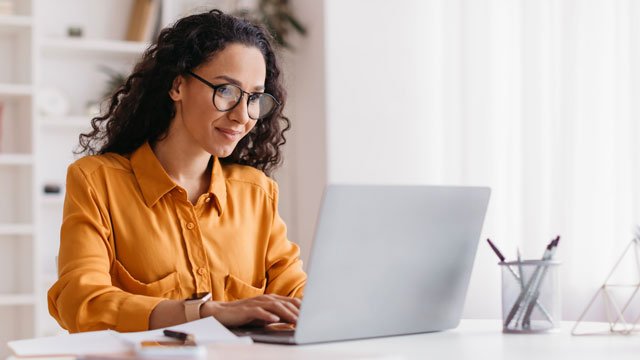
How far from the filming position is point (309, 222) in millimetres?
3588

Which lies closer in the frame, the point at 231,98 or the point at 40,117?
the point at 231,98

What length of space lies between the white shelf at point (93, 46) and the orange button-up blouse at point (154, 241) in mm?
2160

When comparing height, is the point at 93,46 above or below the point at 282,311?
above

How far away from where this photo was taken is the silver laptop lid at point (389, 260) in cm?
113

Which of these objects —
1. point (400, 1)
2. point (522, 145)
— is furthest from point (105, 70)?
point (522, 145)

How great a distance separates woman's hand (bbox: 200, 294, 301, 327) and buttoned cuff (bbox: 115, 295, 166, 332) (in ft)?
0.43

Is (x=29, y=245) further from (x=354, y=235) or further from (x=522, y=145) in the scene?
(x=354, y=235)

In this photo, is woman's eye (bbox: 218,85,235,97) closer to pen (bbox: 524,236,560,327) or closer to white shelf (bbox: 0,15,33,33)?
pen (bbox: 524,236,560,327)

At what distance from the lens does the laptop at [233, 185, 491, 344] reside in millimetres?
1133

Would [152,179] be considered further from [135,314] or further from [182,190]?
[135,314]

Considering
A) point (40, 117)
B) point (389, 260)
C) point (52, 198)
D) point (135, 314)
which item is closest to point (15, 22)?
point (40, 117)

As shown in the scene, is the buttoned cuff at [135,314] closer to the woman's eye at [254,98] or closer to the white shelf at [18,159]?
the woman's eye at [254,98]

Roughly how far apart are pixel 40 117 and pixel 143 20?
0.68 meters

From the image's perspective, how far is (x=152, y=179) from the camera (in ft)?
5.52
